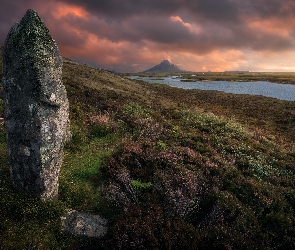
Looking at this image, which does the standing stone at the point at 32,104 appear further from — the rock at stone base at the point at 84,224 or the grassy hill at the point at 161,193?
the rock at stone base at the point at 84,224

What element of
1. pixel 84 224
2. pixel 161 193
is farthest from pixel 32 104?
pixel 161 193

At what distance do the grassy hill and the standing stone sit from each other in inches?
35.8

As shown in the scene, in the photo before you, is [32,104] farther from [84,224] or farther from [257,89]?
[257,89]

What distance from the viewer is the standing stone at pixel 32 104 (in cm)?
775

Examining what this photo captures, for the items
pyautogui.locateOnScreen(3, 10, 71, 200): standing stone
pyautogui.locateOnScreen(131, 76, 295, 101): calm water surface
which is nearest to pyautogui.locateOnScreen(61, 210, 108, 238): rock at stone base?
pyautogui.locateOnScreen(3, 10, 71, 200): standing stone

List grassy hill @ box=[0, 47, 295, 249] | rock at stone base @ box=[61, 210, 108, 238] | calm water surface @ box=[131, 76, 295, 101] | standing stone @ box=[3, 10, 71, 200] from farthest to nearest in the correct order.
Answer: calm water surface @ box=[131, 76, 295, 101], standing stone @ box=[3, 10, 71, 200], rock at stone base @ box=[61, 210, 108, 238], grassy hill @ box=[0, 47, 295, 249]

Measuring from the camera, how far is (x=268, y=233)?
7867 mm

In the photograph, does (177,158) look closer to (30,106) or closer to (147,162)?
(147,162)

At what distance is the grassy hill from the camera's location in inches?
276

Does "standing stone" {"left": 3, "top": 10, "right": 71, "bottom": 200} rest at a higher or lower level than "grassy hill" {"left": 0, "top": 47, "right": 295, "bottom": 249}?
higher

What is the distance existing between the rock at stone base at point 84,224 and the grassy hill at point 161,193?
22cm

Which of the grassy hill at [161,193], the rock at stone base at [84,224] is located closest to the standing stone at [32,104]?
the grassy hill at [161,193]

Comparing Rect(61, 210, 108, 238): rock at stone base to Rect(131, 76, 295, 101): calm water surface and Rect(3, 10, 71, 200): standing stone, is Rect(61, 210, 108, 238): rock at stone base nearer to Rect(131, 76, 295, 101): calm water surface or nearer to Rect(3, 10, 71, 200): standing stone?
Rect(3, 10, 71, 200): standing stone

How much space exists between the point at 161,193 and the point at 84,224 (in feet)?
9.27
